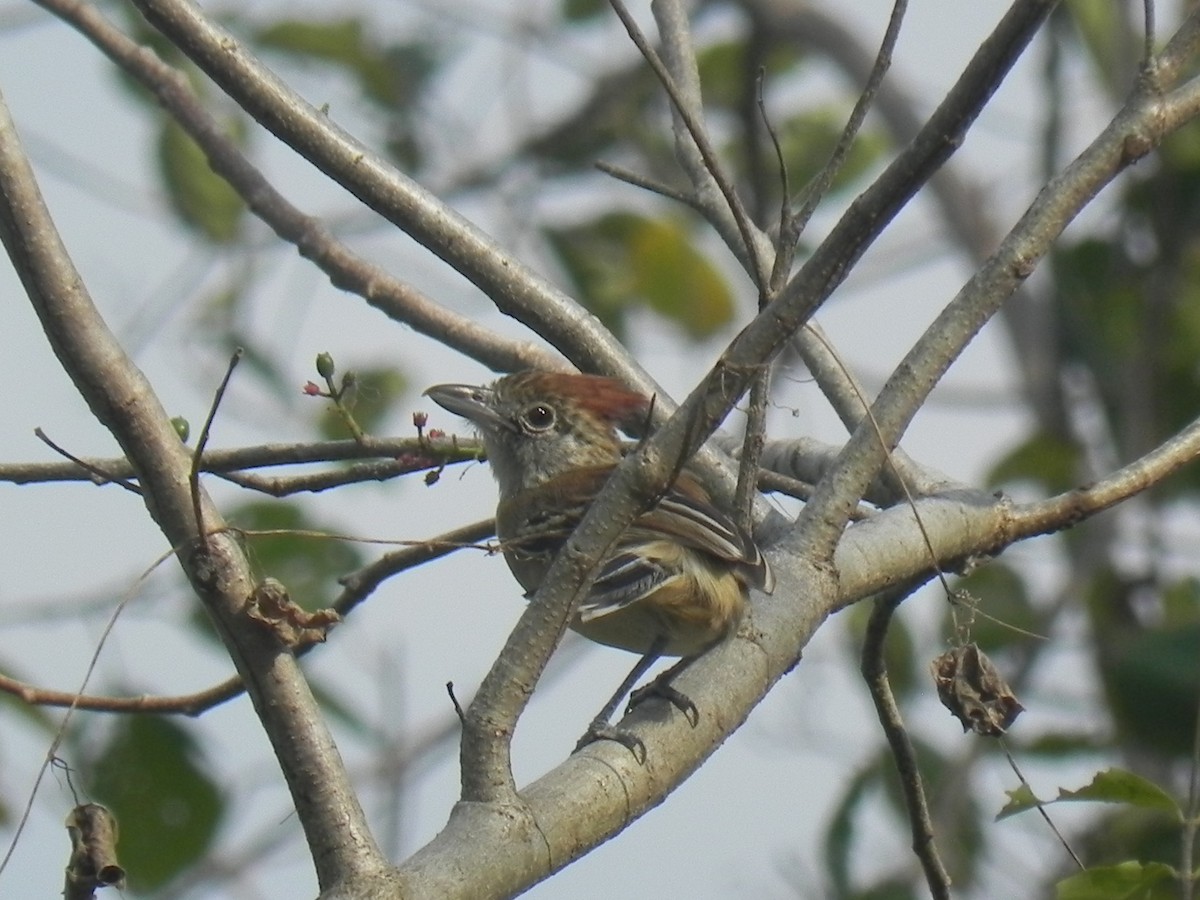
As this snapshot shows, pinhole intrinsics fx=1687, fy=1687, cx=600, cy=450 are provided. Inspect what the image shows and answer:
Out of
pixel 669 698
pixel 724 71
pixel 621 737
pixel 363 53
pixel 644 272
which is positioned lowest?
pixel 621 737

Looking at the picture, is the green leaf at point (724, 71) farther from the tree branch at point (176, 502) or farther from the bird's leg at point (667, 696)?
the tree branch at point (176, 502)

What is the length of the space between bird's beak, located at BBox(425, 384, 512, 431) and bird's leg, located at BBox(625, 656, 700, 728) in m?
1.91

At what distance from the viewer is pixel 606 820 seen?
2764 millimetres

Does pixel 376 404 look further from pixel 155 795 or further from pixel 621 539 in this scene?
pixel 621 539

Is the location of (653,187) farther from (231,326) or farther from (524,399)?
(231,326)

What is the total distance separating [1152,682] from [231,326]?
3.68m

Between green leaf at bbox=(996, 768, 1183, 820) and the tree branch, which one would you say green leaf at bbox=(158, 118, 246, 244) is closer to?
the tree branch

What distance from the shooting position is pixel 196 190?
251 inches

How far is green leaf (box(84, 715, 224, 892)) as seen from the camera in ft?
15.1

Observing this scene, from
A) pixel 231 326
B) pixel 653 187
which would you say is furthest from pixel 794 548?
pixel 231 326

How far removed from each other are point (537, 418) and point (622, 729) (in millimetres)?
2409

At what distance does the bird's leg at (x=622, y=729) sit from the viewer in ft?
9.61

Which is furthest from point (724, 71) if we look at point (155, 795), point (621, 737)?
point (621, 737)

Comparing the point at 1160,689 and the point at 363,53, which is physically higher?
Answer: the point at 363,53
